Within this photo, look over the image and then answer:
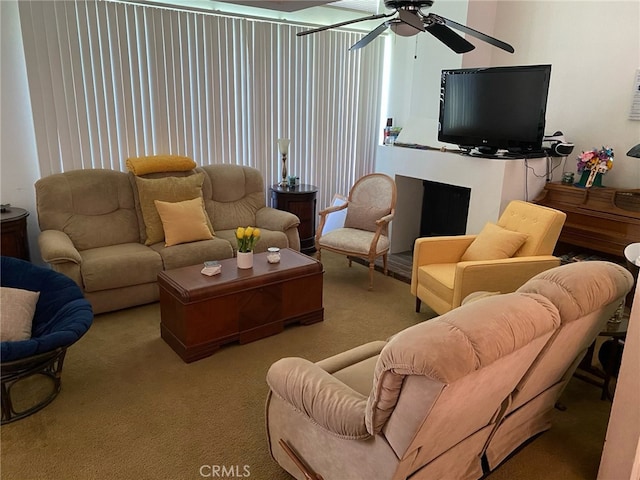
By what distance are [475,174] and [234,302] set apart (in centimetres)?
237

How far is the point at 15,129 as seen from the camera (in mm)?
3861

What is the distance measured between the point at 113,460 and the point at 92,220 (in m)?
2.27

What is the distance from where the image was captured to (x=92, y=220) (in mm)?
3932

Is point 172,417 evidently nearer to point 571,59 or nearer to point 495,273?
point 495,273

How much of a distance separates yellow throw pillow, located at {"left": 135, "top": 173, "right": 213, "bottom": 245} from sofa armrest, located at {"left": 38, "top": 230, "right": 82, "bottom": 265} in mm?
610

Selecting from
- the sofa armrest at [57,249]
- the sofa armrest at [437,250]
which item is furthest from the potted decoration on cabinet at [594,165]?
the sofa armrest at [57,249]

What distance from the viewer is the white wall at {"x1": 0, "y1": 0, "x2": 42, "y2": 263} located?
368 cm

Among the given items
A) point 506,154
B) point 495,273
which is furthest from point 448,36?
point 506,154

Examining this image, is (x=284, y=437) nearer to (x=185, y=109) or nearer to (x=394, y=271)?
(x=394, y=271)

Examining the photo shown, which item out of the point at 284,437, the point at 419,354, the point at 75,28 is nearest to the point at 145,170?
the point at 75,28

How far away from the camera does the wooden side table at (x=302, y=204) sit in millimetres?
4844

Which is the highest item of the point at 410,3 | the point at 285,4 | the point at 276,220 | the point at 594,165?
the point at 285,4

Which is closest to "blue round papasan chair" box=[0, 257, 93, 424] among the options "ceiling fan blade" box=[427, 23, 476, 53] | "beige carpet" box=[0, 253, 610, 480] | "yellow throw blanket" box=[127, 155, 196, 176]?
"beige carpet" box=[0, 253, 610, 480]

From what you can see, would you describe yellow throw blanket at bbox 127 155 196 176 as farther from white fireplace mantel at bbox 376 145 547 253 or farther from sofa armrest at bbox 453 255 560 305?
sofa armrest at bbox 453 255 560 305
